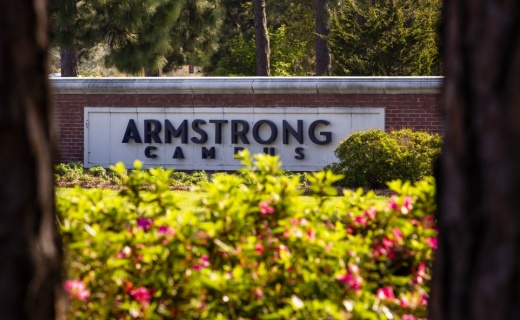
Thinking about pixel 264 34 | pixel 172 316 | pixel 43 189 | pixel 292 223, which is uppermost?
pixel 264 34

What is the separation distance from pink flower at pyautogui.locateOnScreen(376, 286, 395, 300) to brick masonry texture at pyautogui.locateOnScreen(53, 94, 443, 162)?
1284 cm

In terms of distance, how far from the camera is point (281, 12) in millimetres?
44969

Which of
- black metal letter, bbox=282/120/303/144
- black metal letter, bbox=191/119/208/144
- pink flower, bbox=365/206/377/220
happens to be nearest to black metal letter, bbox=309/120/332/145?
black metal letter, bbox=282/120/303/144

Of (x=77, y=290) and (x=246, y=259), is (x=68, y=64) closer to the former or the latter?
(x=246, y=259)

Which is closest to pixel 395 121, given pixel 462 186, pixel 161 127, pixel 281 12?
pixel 161 127

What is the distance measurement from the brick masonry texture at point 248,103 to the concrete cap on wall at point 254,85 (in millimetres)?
94

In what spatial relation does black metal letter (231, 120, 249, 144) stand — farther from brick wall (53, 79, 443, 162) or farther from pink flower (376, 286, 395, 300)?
pink flower (376, 286, 395, 300)

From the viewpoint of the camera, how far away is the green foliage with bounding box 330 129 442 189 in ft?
47.7

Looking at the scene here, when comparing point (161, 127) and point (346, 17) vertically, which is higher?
point (346, 17)

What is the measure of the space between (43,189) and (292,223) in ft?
6.51

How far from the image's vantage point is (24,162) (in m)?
2.62

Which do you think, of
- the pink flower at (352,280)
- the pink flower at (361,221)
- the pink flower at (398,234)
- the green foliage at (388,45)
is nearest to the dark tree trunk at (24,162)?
the pink flower at (352,280)

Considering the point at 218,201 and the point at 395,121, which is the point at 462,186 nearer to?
the point at 218,201

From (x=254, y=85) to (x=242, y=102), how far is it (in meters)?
0.42
